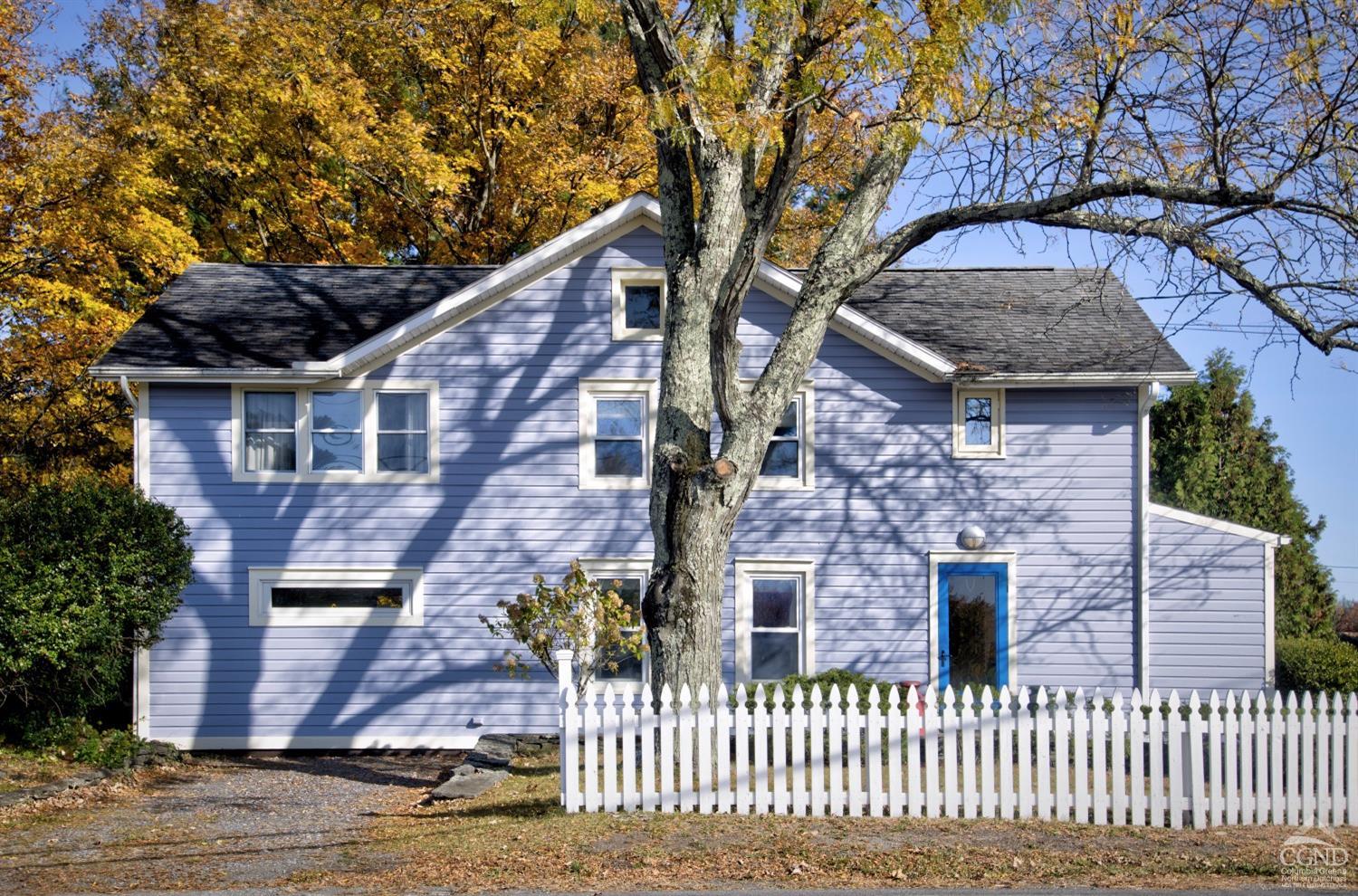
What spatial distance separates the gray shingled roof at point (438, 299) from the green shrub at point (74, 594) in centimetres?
203

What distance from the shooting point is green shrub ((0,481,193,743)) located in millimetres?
12969

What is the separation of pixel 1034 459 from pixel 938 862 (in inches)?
321

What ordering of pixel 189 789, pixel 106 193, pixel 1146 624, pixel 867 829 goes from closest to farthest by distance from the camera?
pixel 867 829 < pixel 189 789 < pixel 1146 624 < pixel 106 193

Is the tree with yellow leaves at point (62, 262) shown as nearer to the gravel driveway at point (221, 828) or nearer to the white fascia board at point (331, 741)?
the white fascia board at point (331, 741)

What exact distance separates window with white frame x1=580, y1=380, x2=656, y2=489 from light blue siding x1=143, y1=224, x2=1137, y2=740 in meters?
0.18

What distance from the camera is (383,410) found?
612 inches

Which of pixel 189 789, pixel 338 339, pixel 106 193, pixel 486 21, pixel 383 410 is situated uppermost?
pixel 486 21

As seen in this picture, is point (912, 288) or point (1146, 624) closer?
point (1146, 624)

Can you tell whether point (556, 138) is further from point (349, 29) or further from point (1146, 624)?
point (1146, 624)

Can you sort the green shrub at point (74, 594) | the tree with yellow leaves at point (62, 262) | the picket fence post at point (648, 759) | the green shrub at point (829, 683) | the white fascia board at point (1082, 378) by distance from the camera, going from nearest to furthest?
1. the picket fence post at point (648, 759)
2. the green shrub at point (74, 594)
3. the green shrub at point (829, 683)
4. the white fascia board at point (1082, 378)
5. the tree with yellow leaves at point (62, 262)

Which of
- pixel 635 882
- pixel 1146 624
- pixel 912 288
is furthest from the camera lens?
pixel 912 288

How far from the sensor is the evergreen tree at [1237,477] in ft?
66.9

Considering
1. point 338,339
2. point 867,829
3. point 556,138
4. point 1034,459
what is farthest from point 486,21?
point 867,829

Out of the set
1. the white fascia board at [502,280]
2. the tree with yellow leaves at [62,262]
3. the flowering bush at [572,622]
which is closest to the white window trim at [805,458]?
the white fascia board at [502,280]
